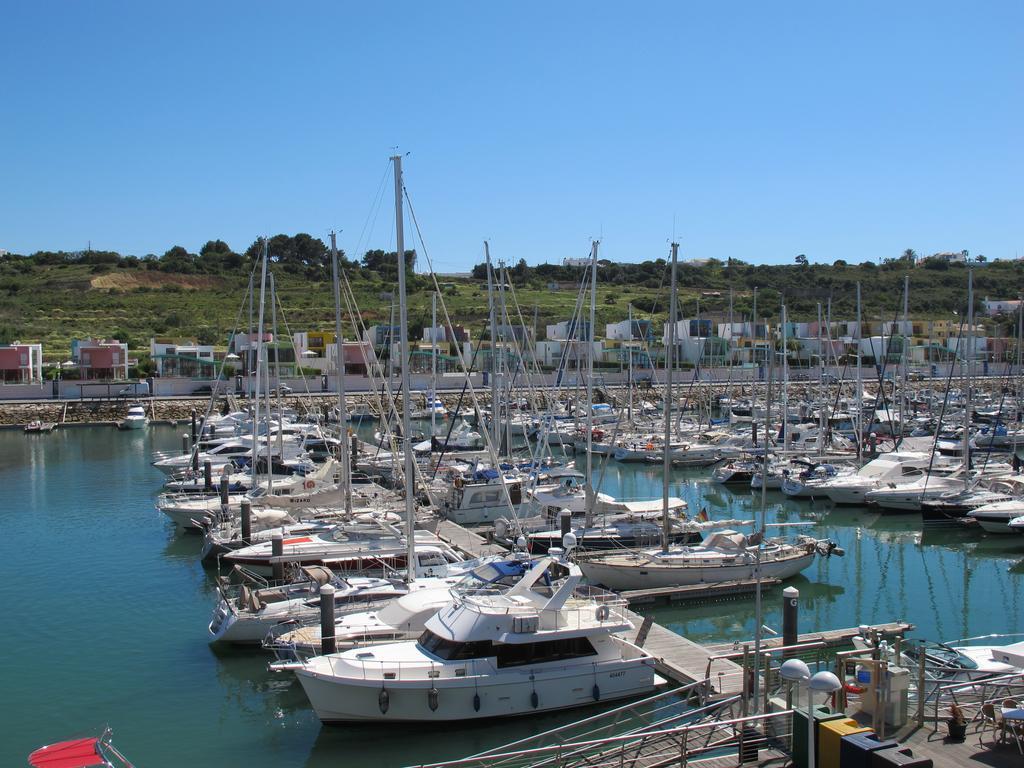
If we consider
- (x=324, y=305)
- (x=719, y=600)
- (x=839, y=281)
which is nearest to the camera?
(x=719, y=600)

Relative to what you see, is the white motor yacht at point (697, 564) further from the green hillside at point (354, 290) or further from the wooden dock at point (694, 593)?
the green hillside at point (354, 290)

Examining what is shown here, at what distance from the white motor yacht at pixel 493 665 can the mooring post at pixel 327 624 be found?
93 cm

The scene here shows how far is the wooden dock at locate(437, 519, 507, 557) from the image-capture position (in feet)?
96.6

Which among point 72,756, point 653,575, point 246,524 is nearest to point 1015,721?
point 72,756

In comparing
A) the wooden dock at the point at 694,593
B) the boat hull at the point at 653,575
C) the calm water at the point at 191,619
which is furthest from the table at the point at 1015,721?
the boat hull at the point at 653,575

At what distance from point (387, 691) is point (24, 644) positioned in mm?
11846

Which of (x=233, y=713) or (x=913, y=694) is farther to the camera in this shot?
(x=233, y=713)

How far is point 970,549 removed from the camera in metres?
33.5

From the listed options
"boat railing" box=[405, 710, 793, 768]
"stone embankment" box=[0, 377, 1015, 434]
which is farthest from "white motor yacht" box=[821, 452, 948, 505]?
Answer: "stone embankment" box=[0, 377, 1015, 434]

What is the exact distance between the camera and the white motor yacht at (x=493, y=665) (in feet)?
56.7

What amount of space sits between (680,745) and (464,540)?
58.7ft

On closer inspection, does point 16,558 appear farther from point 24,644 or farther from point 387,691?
point 387,691

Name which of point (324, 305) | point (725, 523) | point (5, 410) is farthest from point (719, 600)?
point (324, 305)

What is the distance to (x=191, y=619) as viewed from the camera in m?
25.5
